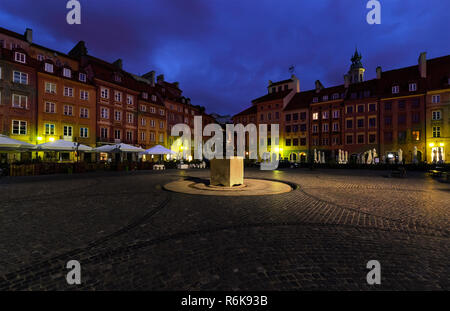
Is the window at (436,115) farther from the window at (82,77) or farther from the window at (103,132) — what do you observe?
the window at (82,77)

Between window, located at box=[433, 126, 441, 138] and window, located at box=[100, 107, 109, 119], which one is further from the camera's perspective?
window, located at box=[433, 126, 441, 138]

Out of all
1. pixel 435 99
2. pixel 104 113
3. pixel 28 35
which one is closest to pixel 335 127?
pixel 435 99

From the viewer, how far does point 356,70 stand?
243 ft

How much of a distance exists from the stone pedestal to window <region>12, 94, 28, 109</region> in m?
27.5

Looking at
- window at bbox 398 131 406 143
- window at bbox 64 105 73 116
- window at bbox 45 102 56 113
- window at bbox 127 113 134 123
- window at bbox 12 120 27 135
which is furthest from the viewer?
window at bbox 127 113 134 123

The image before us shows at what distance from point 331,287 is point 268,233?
1949 mm

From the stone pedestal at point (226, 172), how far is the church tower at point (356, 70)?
265 ft

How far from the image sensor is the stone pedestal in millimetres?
10922

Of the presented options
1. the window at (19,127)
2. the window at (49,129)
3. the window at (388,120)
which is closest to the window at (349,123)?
the window at (388,120)

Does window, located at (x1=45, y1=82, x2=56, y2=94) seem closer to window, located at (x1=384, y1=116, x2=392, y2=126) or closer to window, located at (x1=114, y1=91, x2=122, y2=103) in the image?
window, located at (x1=114, y1=91, x2=122, y2=103)

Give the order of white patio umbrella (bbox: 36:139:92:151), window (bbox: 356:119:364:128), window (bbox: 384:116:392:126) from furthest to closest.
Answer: window (bbox: 356:119:364:128), window (bbox: 384:116:392:126), white patio umbrella (bbox: 36:139:92:151)

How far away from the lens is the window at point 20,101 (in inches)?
952

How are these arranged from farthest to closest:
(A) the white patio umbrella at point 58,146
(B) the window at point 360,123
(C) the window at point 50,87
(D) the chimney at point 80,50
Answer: (B) the window at point 360,123, (D) the chimney at point 80,50, (C) the window at point 50,87, (A) the white patio umbrella at point 58,146

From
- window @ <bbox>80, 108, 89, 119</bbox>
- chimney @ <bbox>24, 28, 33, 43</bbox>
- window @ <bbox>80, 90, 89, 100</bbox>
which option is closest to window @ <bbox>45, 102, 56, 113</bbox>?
window @ <bbox>80, 108, 89, 119</bbox>
